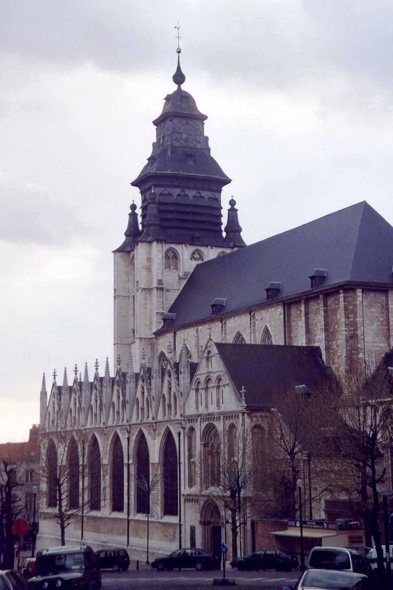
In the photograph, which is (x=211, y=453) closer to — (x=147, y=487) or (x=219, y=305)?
(x=147, y=487)

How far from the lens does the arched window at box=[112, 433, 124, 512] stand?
71375 mm

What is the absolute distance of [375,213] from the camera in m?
63.0

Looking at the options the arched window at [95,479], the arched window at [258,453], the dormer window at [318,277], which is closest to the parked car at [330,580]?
the arched window at [258,453]

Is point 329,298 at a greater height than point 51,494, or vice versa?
point 329,298

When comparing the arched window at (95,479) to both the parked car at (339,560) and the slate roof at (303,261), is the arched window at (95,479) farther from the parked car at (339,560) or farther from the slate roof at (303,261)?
the parked car at (339,560)

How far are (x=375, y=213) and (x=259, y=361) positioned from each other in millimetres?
13426

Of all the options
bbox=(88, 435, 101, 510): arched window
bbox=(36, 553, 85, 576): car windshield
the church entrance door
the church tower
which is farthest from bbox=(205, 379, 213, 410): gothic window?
bbox=(36, 553, 85, 576): car windshield

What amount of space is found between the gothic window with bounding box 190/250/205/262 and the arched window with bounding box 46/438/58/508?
20.4 m

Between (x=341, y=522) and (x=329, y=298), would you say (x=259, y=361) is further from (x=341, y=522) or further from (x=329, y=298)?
(x=341, y=522)

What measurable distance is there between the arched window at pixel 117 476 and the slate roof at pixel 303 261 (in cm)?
1178

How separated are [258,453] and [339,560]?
25537mm

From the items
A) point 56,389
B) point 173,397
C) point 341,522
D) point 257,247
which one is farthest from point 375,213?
point 56,389

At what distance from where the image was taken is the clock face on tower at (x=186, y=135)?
89.6 meters

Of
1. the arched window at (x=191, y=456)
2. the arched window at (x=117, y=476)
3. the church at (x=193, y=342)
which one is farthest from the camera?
the arched window at (x=117, y=476)
